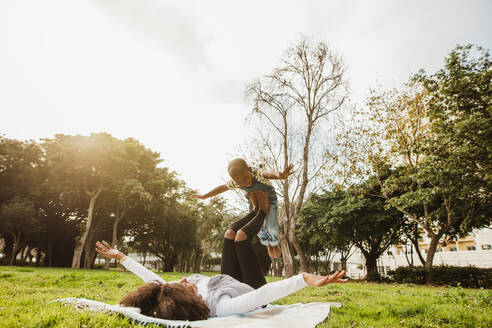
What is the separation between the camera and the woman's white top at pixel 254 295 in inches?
90.8

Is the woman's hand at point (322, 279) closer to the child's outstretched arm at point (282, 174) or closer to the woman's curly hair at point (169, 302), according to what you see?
the woman's curly hair at point (169, 302)

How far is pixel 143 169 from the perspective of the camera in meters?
22.9

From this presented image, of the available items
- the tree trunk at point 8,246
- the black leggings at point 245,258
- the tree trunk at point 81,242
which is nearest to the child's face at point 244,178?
the black leggings at point 245,258

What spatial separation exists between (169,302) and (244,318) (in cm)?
83

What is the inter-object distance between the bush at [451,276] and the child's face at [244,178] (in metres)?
14.9

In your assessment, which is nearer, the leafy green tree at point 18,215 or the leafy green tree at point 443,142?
the leafy green tree at point 443,142

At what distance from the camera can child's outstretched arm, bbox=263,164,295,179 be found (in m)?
3.71

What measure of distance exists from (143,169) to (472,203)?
22.7 m

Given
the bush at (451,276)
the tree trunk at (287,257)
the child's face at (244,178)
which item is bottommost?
the bush at (451,276)

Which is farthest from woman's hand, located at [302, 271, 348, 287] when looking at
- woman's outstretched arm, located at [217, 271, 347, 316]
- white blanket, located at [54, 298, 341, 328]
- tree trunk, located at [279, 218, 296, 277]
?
tree trunk, located at [279, 218, 296, 277]

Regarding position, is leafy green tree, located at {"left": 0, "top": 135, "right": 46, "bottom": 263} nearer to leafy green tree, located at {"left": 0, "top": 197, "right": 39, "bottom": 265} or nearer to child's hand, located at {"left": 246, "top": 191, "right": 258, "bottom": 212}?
leafy green tree, located at {"left": 0, "top": 197, "right": 39, "bottom": 265}

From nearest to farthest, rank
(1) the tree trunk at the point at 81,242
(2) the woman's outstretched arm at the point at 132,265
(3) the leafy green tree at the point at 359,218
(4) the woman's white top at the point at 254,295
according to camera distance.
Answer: (4) the woman's white top at the point at 254,295
(2) the woman's outstretched arm at the point at 132,265
(3) the leafy green tree at the point at 359,218
(1) the tree trunk at the point at 81,242

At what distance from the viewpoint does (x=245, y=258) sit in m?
3.90

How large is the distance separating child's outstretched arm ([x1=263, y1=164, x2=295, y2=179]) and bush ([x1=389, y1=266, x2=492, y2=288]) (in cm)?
1474
